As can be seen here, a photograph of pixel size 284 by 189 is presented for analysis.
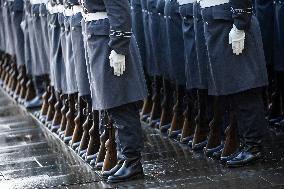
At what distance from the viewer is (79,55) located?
7898 millimetres

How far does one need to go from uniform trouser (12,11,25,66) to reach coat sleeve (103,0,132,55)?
5124mm

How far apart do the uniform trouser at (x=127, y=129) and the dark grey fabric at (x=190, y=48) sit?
3.87 feet

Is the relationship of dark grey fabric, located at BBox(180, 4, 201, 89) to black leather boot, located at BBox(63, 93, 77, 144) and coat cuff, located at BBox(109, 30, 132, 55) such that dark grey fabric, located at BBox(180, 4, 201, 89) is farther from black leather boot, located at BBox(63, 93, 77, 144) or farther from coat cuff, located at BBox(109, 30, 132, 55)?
black leather boot, located at BBox(63, 93, 77, 144)

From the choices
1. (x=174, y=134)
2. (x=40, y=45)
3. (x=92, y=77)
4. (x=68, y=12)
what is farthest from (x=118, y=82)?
(x=40, y=45)

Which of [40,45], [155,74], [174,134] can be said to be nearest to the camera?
[174,134]

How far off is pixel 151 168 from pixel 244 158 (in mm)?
792

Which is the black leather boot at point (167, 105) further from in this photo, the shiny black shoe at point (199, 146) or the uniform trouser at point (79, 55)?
the uniform trouser at point (79, 55)

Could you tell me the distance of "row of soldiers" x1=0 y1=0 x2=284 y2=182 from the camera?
6938mm

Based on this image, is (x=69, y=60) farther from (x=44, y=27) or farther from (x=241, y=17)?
(x=241, y=17)

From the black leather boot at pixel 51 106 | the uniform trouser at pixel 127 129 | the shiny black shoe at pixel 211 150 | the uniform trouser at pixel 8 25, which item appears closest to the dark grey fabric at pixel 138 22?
the black leather boot at pixel 51 106

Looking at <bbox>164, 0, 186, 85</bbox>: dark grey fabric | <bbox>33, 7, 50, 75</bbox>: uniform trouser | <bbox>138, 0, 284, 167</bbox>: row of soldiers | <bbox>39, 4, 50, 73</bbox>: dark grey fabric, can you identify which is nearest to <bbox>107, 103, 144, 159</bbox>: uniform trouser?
<bbox>138, 0, 284, 167</bbox>: row of soldiers

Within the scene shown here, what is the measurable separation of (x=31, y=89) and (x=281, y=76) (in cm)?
406

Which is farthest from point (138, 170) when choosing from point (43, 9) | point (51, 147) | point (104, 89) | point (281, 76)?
point (43, 9)

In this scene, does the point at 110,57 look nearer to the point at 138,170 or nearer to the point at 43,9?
Result: the point at 138,170
